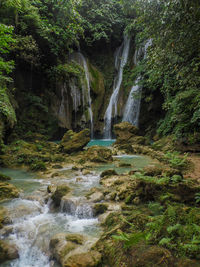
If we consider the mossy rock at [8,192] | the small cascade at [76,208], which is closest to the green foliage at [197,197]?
the small cascade at [76,208]

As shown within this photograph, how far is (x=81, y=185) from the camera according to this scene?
6.03 metres

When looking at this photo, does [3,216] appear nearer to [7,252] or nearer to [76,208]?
[7,252]

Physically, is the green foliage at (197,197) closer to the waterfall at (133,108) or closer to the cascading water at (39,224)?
the cascading water at (39,224)

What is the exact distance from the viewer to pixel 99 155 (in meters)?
9.63

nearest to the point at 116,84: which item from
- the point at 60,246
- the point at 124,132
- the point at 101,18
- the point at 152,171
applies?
the point at 101,18

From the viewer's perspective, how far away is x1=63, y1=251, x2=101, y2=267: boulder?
8.60 feet

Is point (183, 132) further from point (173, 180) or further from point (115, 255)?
point (115, 255)

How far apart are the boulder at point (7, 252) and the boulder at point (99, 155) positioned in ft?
20.3

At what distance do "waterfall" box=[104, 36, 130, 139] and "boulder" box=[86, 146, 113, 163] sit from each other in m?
11.3

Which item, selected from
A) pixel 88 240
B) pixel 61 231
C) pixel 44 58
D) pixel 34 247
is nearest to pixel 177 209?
pixel 88 240

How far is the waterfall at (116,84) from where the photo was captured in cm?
2158

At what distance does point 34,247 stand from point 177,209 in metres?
2.58

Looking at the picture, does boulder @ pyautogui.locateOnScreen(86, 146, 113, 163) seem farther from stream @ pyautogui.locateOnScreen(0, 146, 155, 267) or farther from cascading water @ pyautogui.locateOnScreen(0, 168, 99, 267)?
cascading water @ pyautogui.locateOnScreen(0, 168, 99, 267)

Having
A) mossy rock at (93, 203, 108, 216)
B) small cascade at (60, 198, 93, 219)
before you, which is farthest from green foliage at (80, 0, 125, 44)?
mossy rock at (93, 203, 108, 216)
